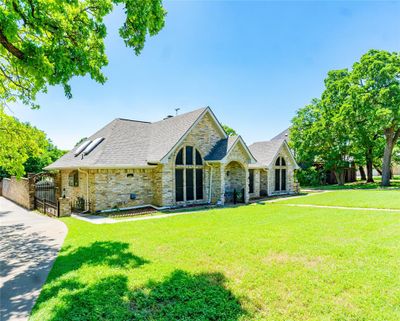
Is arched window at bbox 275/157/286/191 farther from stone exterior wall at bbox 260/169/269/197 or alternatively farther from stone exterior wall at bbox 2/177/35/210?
stone exterior wall at bbox 2/177/35/210

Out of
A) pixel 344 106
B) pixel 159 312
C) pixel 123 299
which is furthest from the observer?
pixel 344 106

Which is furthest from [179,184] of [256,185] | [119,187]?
[256,185]

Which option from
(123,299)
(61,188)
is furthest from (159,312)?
(61,188)

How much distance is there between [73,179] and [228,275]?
1521 centimetres

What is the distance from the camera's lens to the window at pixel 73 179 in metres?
16.7

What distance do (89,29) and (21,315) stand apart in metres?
7.24

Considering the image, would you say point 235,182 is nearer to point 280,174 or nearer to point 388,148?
point 280,174

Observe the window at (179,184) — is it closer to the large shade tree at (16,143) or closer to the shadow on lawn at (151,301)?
the large shade tree at (16,143)

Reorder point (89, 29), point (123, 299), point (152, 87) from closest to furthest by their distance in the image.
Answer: point (123, 299) → point (89, 29) → point (152, 87)

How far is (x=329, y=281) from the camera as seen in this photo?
5.10 m

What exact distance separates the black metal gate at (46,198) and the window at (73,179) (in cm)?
169

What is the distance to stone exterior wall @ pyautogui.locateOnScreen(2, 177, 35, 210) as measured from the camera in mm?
16344

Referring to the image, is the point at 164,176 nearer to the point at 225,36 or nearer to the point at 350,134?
the point at 225,36

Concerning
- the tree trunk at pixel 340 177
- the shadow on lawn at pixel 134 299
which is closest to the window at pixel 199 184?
the shadow on lawn at pixel 134 299
